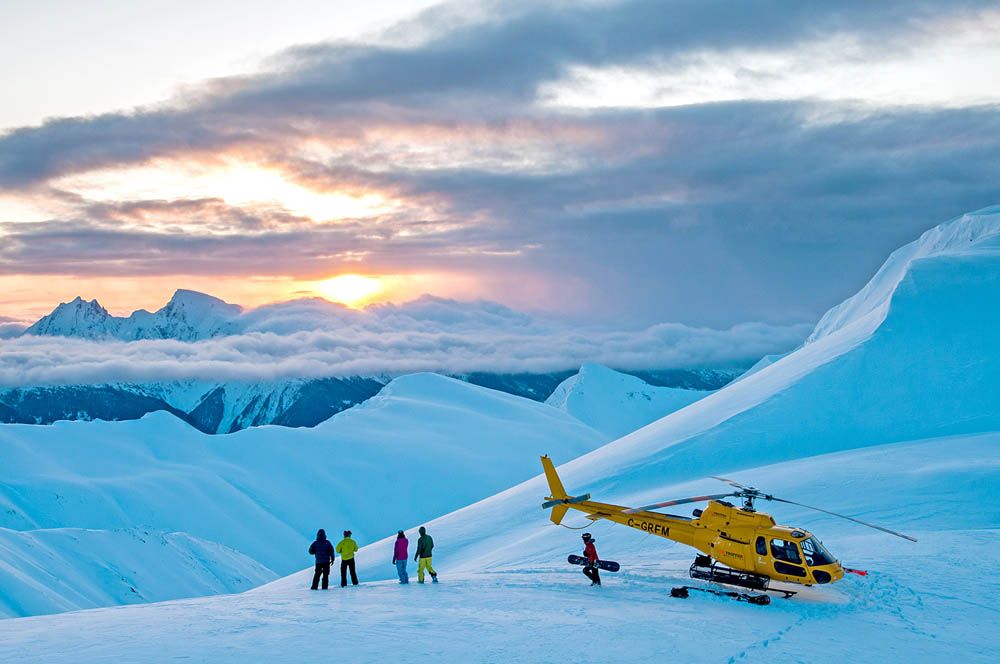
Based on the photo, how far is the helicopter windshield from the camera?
19.0m

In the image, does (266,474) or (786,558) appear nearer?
(786,558)

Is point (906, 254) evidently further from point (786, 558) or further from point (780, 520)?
point (786, 558)

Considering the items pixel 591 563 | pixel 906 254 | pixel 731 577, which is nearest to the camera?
pixel 731 577

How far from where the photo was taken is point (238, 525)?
396 feet

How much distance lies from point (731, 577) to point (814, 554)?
80.9 inches

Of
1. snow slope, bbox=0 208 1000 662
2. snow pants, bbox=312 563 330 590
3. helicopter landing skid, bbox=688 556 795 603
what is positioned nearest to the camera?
snow slope, bbox=0 208 1000 662

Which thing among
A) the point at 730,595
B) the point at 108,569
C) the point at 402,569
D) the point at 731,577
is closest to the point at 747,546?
the point at 731,577

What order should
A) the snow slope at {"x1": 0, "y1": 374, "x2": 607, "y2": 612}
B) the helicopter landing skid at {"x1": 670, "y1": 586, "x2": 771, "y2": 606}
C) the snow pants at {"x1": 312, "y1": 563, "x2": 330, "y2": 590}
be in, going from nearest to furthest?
1. the helicopter landing skid at {"x1": 670, "y1": 586, "x2": 771, "y2": 606}
2. the snow pants at {"x1": 312, "y1": 563, "x2": 330, "y2": 590}
3. the snow slope at {"x1": 0, "y1": 374, "x2": 607, "y2": 612}

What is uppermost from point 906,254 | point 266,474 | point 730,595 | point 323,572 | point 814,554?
point 906,254

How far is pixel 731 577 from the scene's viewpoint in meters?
20.0

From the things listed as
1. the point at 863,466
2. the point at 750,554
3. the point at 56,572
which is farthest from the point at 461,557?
→ the point at 56,572

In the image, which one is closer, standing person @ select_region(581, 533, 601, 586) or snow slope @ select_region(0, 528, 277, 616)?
standing person @ select_region(581, 533, 601, 586)

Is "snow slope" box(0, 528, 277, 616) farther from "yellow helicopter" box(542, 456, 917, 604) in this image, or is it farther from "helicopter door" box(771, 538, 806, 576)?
"helicopter door" box(771, 538, 806, 576)

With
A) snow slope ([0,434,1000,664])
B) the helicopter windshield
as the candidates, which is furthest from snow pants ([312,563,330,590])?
the helicopter windshield
